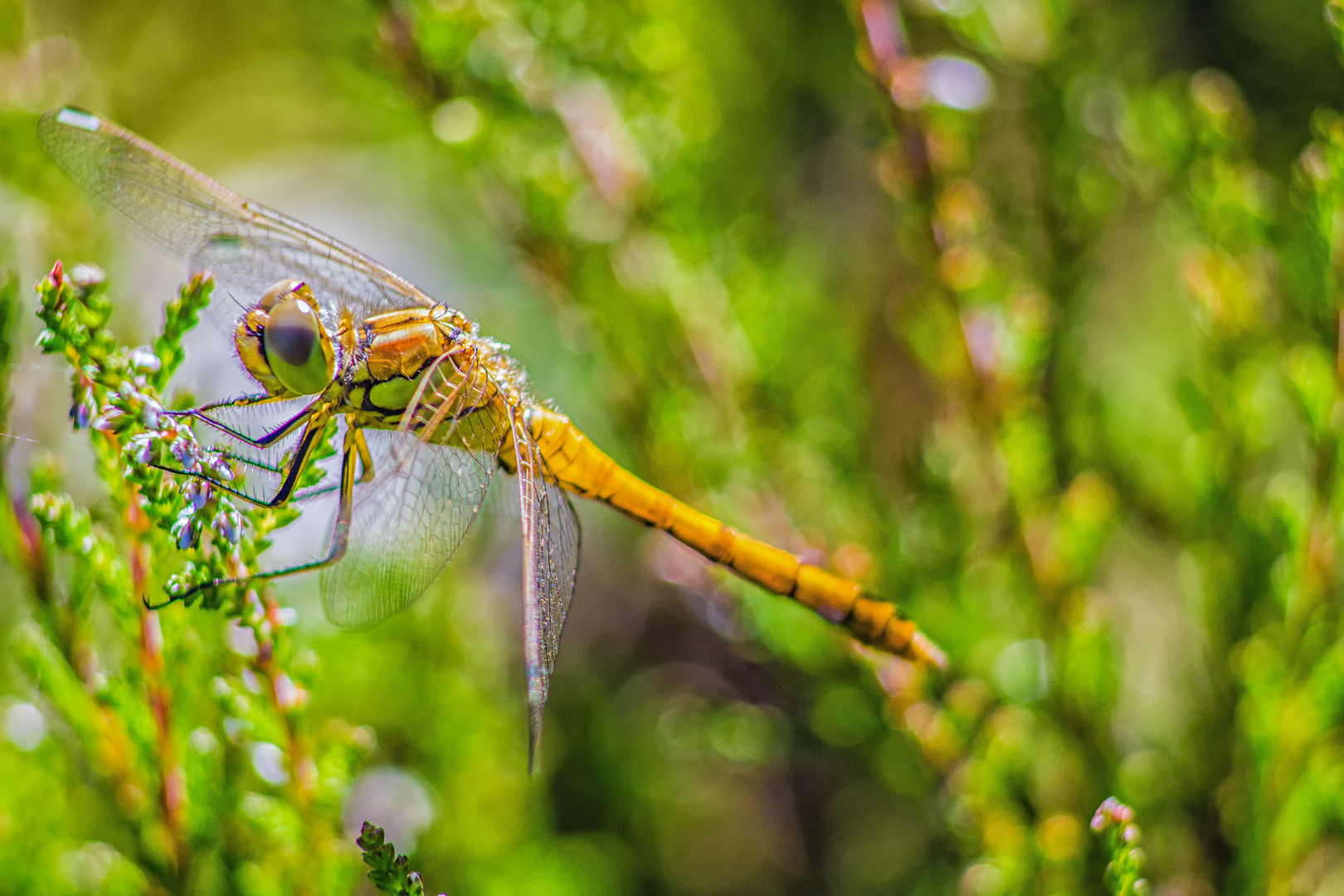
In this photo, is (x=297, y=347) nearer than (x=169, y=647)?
No

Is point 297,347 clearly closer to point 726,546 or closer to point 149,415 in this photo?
point 149,415

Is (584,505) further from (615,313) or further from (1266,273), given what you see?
(1266,273)

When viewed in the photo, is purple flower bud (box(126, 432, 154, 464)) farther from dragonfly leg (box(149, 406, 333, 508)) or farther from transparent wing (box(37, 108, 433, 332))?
transparent wing (box(37, 108, 433, 332))

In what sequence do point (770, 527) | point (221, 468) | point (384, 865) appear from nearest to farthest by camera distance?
point (384, 865) < point (221, 468) < point (770, 527)

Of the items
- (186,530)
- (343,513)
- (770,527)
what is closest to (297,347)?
(343,513)

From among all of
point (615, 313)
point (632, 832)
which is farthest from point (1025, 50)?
point (632, 832)

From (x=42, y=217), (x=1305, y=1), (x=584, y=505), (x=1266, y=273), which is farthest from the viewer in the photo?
(x=584, y=505)

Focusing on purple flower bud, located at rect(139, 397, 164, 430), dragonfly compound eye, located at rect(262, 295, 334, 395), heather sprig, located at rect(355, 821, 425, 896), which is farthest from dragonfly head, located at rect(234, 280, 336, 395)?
heather sprig, located at rect(355, 821, 425, 896)
